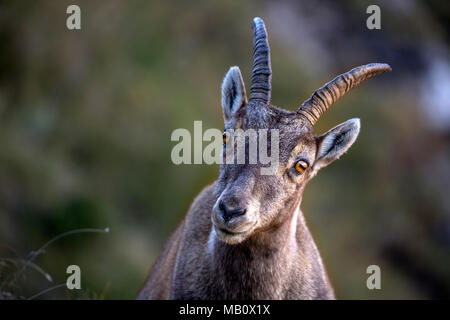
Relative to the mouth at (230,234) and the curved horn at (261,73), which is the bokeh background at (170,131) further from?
the mouth at (230,234)

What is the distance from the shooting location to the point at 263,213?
6.95 metres

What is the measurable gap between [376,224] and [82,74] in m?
15.4

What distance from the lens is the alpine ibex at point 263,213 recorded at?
6.99 metres

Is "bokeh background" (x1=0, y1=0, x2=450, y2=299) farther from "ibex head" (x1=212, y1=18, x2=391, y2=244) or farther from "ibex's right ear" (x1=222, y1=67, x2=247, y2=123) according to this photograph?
"ibex head" (x1=212, y1=18, x2=391, y2=244)

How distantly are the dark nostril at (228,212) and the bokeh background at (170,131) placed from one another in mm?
11004

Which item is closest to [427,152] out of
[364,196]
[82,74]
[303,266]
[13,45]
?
[364,196]

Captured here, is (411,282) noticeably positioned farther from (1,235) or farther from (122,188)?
(1,235)

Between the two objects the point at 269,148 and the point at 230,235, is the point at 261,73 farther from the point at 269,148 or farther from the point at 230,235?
the point at 230,235

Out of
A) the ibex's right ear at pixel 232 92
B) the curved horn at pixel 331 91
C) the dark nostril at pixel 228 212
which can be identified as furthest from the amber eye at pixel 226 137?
the dark nostril at pixel 228 212

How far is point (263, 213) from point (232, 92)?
2052 millimetres

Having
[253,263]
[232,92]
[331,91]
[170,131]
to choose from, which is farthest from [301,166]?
[170,131]

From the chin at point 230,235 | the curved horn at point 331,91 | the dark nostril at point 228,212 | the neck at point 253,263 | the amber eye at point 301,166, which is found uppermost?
the curved horn at point 331,91
